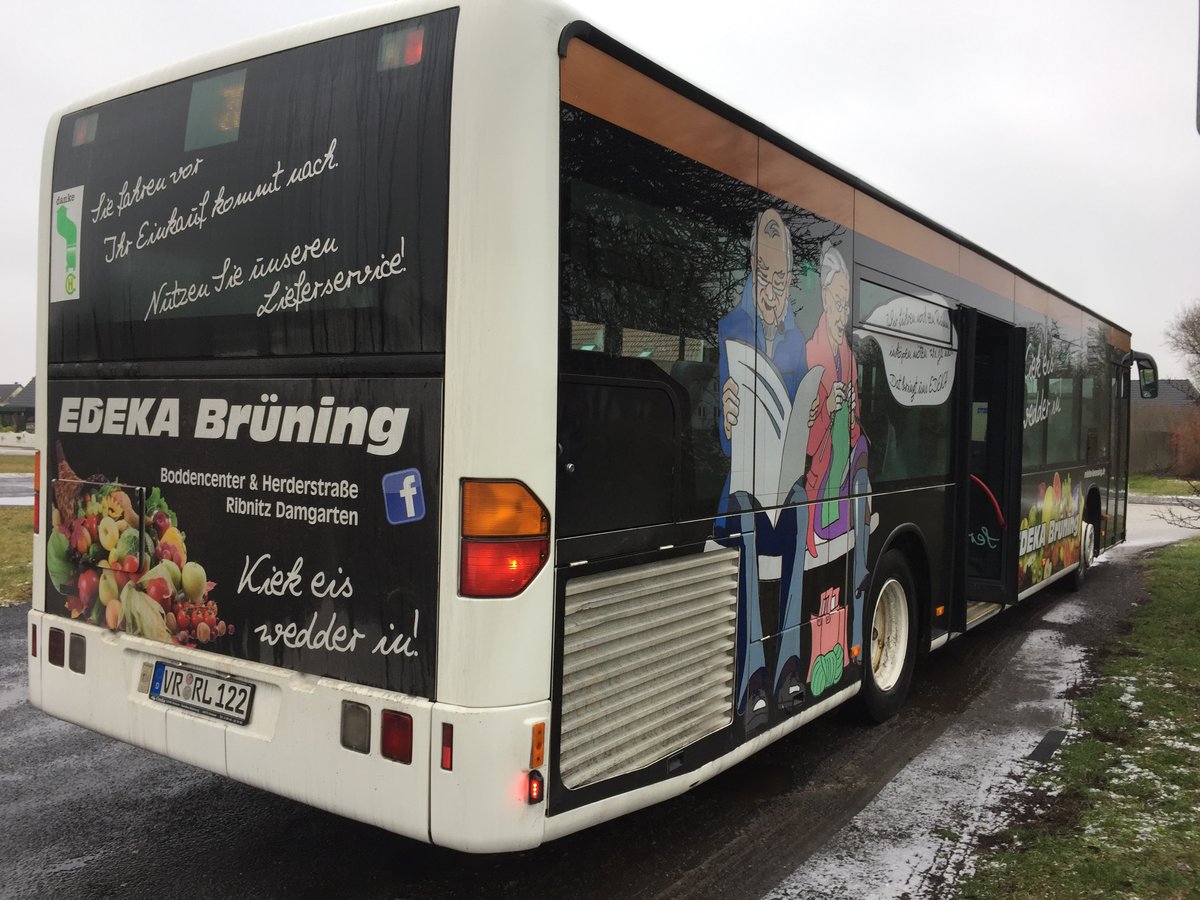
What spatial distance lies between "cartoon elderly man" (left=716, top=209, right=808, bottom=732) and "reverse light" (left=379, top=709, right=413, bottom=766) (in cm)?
146

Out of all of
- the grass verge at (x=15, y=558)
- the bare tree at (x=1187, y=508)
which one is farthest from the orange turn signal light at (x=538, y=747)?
the bare tree at (x=1187, y=508)

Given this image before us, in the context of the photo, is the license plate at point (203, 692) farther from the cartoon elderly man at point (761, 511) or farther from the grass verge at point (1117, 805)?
the grass verge at point (1117, 805)

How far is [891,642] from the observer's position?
Answer: 19.1 ft

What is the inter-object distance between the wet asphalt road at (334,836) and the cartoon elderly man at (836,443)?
638mm

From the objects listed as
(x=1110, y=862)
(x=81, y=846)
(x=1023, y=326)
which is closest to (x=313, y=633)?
(x=81, y=846)

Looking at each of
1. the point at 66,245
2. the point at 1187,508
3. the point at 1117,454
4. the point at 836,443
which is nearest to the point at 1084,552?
the point at 1117,454

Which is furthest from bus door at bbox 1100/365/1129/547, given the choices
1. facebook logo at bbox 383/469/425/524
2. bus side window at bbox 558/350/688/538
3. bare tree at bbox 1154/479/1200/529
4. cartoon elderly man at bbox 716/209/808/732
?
facebook logo at bbox 383/469/425/524

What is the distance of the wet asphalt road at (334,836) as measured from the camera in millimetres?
3557

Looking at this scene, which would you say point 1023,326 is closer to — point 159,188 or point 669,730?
point 669,730

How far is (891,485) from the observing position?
5418 mm

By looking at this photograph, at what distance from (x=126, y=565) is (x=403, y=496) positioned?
1.52 metres

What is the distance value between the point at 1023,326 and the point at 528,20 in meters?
5.98

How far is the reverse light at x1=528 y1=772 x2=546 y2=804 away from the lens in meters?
2.86

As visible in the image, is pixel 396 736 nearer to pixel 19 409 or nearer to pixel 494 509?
pixel 494 509
